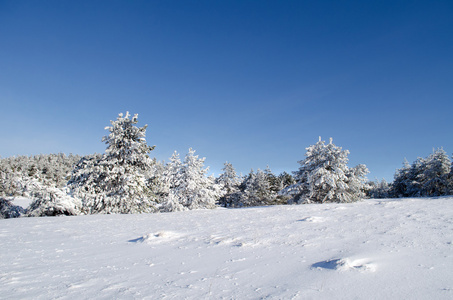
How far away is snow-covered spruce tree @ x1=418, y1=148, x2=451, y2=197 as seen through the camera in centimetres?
3192

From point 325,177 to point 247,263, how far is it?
63.4 ft

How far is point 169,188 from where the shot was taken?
97.7ft

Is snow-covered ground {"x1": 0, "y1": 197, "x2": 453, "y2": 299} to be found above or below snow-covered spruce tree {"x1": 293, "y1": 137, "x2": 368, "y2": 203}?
below

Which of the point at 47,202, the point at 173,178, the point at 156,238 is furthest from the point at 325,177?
the point at 47,202

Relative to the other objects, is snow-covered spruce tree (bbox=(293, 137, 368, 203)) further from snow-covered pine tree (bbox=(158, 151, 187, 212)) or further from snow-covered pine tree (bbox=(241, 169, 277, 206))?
snow-covered pine tree (bbox=(241, 169, 277, 206))

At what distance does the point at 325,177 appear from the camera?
21.6m

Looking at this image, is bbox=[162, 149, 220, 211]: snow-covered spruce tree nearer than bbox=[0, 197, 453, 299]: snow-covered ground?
No

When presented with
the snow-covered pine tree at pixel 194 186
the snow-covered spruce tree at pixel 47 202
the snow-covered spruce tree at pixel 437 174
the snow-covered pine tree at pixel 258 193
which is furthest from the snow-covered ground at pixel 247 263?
the snow-covered pine tree at pixel 258 193

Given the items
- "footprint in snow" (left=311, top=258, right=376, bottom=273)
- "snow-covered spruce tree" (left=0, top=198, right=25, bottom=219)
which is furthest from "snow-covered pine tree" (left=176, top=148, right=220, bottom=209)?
"footprint in snow" (left=311, top=258, right=376, bottom=273)

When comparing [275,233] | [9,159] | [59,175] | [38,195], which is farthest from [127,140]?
[9,159]

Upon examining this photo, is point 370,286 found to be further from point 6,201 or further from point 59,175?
point 59,175

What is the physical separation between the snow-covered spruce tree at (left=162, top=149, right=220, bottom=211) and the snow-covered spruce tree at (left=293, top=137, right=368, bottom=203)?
10.2 meters

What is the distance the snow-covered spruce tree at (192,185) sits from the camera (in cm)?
2748

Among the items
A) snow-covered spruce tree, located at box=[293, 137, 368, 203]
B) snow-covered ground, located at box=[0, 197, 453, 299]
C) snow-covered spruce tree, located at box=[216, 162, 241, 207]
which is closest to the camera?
snow-covered ground, located at box=[0, 197, 453, 299]
